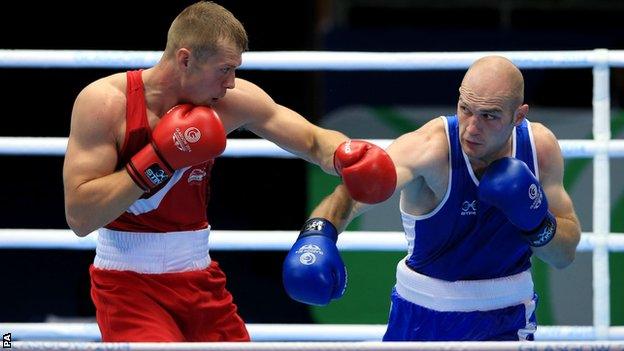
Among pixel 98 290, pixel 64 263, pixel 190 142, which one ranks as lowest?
pixel 64 263

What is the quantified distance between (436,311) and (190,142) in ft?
3.12

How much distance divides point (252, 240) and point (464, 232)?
3.35 ft

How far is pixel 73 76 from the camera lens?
679 centimetres

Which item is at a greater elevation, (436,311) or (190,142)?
(190,142)

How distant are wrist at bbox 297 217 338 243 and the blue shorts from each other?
0.46 meters

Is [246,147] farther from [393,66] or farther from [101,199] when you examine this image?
[101,199]

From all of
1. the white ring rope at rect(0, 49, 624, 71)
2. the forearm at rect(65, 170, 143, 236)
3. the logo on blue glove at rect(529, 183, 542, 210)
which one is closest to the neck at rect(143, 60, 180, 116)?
the forearm at rect(65, 170, 143, 236)

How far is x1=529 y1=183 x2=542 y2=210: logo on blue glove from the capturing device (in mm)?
3537

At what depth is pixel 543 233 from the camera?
3.61 m

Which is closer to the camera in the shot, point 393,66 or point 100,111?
point 100,111

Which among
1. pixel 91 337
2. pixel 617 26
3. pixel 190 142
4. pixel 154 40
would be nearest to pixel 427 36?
pixel 617 26

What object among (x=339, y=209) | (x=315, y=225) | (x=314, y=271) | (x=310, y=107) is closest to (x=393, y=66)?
(x=339, y=209)

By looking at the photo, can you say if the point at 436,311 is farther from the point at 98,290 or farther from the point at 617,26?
the point at 617,26

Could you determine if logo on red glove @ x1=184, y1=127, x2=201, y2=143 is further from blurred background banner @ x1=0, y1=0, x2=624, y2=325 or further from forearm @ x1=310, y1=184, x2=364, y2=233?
blurred background banner @ x1=0, y1=0, x2=624, y2=325
